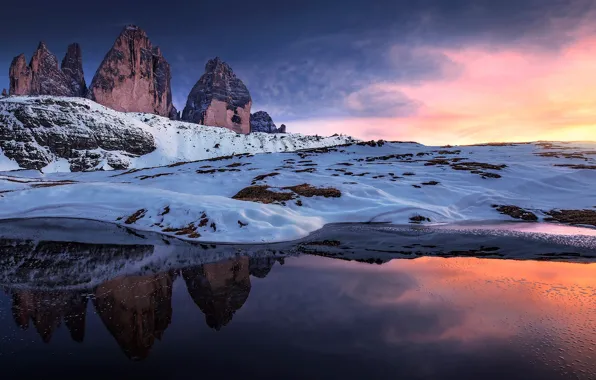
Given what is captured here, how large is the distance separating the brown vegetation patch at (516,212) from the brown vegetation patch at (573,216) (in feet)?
2.56

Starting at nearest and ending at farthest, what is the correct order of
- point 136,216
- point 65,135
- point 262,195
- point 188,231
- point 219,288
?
point 219,288 → point 188,231 → point 136,216 → point 262,195 → point 65,135

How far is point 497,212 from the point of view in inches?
804

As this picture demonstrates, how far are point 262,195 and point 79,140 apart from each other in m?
89.3

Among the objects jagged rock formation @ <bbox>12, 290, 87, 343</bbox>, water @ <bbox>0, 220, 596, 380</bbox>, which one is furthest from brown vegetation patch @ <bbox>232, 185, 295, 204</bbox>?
jagged rock formation @ <bbox>12, 290, 87, 343</bbox>

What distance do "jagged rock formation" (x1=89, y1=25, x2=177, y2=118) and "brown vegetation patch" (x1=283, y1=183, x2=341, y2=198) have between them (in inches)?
5948

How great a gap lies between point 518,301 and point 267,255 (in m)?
7.66

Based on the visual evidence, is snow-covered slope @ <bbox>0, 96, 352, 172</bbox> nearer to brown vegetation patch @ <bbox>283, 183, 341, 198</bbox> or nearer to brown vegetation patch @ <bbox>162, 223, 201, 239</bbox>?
brown vegetation patch @ <bbox>283, 183, 341, 198</bbox>

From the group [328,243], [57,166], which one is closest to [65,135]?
[57,166]

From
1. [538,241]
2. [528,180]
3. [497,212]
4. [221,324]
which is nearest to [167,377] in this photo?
[221,324]

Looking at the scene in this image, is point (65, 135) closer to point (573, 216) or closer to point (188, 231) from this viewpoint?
point (188, 231)

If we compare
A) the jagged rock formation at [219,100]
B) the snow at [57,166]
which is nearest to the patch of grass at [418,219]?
the snow at [57,166]

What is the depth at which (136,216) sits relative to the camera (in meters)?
17.8

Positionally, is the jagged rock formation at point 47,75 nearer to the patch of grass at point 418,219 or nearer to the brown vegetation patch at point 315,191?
the brown vegetation patch at point 315,191

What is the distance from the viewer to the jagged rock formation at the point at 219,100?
18150 cm
